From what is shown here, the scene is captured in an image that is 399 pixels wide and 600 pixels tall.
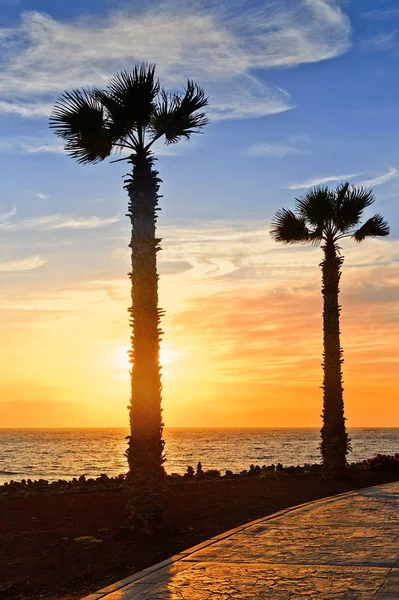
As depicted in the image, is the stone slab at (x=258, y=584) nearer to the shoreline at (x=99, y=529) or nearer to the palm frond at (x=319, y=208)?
the shoreline at (x=99, y=529)

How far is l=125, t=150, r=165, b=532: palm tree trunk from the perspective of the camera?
43.7 feet

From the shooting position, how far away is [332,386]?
23.6 meters

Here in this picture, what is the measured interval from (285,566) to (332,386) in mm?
14359

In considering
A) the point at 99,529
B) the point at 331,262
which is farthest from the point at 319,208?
the point at 99,529

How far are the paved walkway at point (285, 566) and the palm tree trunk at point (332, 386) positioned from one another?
9.21 meters

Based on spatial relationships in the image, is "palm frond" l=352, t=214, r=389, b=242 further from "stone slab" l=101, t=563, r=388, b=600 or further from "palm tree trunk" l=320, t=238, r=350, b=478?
"stone slab" l=101, t=563, r=388, b=600

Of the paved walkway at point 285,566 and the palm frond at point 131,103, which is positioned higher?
the palm frond at point 131,103

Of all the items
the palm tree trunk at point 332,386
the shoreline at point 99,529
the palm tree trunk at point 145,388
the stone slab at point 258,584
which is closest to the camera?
the stone slab at point 258,584

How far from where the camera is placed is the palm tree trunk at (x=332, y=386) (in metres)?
23.2

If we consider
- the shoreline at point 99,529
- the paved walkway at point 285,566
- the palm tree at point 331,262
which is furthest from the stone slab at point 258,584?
the palm tree at point 331,262

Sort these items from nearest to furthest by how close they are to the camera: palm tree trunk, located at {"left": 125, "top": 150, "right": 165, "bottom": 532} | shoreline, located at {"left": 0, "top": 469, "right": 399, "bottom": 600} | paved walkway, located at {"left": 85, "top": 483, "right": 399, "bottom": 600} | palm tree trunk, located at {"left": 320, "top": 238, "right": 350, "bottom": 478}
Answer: paved walkway, located at {"left": 85, "top": 483, "right": 399, "bottom": 600}
shoreline, located at {"left": 0, "top": 469, "right": 399, "bottom": 600}
palm tree trunk, located at {"left": 125, "top": 150, "right": 165, "bottom": 532}
palm tree trunk, located at {"left": 320, "top": 238, "right": 350, "bottom": 478}

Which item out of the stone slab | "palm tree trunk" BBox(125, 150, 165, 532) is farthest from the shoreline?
the stone slab

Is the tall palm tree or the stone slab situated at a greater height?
the tall palm tree

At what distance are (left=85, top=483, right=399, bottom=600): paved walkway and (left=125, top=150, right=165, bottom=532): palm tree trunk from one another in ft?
6.01
